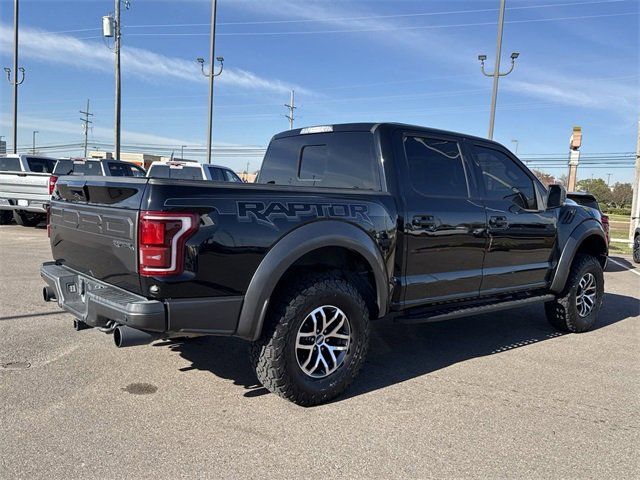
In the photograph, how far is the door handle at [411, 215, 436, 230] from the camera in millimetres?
4121

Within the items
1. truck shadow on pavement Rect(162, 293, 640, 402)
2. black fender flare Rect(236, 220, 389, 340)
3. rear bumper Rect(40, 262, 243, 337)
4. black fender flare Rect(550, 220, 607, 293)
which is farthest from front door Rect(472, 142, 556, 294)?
rear bumper Rect(40, 262, 243, 337)

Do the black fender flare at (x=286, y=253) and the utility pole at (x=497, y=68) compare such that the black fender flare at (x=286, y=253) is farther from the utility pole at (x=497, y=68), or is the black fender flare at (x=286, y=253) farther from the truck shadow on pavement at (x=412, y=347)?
the utility pole at (x=497, y=68)

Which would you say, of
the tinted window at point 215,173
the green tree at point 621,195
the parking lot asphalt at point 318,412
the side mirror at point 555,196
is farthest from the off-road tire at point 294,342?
the green tree at point 621,195

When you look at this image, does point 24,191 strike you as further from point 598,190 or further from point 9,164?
point 598,190

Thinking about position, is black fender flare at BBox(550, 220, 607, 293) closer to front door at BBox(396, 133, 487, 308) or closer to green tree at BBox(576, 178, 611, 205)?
front door at BBox(396, 133, 487, 308)

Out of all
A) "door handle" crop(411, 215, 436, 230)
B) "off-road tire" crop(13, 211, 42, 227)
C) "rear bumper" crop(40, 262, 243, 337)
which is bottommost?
"off-road tire" crop(13, 211, 42, 227)

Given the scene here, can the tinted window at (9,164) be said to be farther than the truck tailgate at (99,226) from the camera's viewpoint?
Yes

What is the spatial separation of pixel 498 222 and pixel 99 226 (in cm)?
337

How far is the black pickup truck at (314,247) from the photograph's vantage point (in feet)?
9.95

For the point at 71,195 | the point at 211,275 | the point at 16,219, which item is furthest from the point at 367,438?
the point at 16,219

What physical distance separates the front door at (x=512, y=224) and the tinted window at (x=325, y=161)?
121 cm

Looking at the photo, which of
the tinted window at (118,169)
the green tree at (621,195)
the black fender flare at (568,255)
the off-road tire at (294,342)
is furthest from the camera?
the green tree at (621,195)

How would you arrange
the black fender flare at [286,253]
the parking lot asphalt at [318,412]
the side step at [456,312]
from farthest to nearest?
the side step at [456,312] < the black fender flare at [286,253] < the parking lot asphalt at [318,412]

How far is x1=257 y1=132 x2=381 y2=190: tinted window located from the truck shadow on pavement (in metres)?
1.55
